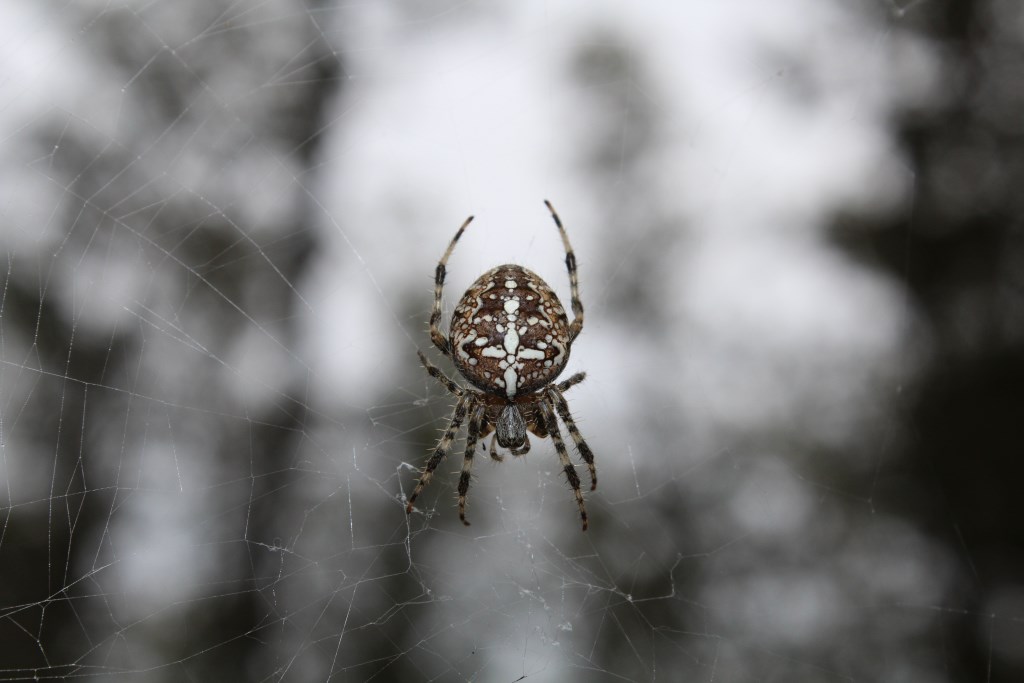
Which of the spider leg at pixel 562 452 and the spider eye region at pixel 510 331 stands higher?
the spider eye region at pixel 510 331

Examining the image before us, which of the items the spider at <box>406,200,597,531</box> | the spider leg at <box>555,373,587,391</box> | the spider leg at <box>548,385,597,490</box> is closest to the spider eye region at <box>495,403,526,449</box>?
the spider at <box>406,200,597,531</box>

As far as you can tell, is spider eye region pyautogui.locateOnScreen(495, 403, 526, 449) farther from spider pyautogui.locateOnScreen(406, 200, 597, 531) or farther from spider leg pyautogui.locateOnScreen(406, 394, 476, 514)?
spider leg pyautogui.locateOnScreen(406, 394, 476, 514)

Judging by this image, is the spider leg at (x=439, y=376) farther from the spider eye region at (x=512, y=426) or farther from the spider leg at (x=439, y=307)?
the spider eye region at (x=512, y=426)

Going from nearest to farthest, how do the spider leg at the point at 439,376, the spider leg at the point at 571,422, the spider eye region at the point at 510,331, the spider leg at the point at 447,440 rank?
the spider eye region at the point at 510,331 → the spider leg at the point at 439,376 → the spider leg at the point at 447,440 → the spider leg at the point at 571,422

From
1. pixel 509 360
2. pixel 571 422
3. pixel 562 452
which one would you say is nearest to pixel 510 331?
pixel 509 360

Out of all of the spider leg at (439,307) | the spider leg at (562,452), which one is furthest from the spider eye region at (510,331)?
the spider leg at (562,452)

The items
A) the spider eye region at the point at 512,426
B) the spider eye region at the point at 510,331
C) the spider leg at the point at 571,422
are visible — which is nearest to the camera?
the spider eye region at the point at 510,331

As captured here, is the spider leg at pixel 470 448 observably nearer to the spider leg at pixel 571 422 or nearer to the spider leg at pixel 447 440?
the spider leg at pixel 447 440

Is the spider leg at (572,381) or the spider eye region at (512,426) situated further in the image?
the spider eye region at (512,426)
